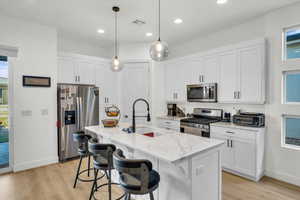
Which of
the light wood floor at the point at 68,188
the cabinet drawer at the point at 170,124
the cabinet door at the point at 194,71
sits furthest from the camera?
the cabinet drawer at the point at 170,124

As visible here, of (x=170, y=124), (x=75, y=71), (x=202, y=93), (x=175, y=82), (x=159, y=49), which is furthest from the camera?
(x=175, y=82)

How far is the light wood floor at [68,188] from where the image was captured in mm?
2470

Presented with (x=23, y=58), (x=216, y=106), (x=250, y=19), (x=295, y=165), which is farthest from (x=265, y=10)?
(x=23, y=58)

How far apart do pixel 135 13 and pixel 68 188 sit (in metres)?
3.28

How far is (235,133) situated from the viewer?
122 inches

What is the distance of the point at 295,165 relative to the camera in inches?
110

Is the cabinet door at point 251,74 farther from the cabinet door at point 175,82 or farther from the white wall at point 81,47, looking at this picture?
the white wall at point 81,47

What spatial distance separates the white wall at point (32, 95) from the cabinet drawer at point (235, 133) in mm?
3562

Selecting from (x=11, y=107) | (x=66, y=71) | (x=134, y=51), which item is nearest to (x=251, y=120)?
(x=134, y=51)

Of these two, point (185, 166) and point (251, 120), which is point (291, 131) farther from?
point (185, 166)

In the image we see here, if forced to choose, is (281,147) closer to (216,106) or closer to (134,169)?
(216,106)

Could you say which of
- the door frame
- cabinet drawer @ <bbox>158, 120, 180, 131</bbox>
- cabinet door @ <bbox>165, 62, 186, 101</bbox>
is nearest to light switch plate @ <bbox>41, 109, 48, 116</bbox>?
the door frame

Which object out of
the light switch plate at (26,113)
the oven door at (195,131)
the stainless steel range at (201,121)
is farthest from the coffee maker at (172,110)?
the light switch plate at (26,113)

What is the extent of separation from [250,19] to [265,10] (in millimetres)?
369
